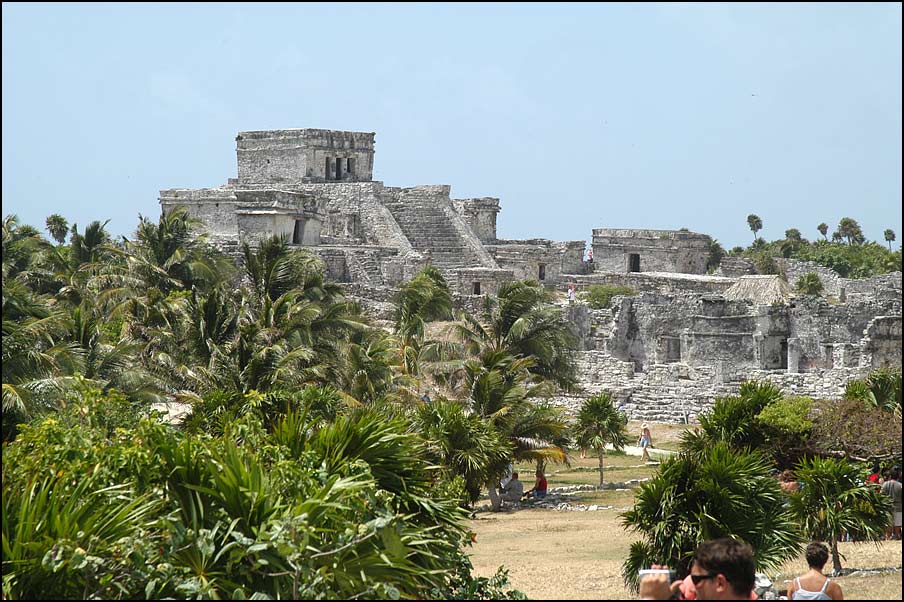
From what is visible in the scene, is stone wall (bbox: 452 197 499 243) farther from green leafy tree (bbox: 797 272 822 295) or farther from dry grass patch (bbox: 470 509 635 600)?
dry grass patch (bbox: 470 509 635 600)

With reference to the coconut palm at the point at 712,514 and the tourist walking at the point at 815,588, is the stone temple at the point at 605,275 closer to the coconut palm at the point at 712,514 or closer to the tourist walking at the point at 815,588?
the coconut palm at the point at 712,514

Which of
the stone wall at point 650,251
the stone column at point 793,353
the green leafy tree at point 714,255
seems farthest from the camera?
the green leafy tree at point 714,255

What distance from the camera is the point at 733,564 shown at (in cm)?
608

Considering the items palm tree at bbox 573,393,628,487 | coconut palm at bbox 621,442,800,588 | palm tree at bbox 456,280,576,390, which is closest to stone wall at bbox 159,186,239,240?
palm tree at bbox 456,280,576,390

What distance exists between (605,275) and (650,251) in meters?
3.87

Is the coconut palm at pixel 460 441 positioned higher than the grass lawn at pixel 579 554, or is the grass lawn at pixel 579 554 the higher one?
the coconut palm at pixel 460 441

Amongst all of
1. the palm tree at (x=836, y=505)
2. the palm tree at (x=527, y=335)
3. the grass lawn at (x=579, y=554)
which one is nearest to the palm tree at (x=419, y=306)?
the palm tree at (x=527, y=335)

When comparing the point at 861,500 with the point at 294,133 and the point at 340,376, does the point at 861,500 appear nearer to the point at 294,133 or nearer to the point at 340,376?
the point at 340,376

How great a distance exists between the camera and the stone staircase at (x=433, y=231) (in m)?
38.9

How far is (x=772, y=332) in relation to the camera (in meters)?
29.4

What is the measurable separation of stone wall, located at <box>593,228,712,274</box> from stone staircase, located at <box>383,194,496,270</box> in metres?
6.16

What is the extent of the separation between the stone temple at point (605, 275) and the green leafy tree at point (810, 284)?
1.52ft

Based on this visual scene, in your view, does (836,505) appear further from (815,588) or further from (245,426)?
(245,426)

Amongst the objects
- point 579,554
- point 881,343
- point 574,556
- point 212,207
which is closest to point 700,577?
point 574,556
